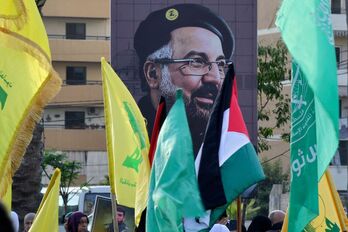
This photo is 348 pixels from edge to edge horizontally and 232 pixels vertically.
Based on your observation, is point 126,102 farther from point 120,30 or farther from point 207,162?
point 120,30

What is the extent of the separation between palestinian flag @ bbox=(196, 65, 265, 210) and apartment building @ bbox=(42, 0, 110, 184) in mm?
36619

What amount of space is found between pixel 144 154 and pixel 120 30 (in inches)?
311

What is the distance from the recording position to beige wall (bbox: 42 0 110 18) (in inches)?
1834

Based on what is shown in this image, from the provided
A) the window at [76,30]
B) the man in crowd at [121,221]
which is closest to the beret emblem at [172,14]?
the man in crowd at [121,221]

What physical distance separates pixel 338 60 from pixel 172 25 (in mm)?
20157

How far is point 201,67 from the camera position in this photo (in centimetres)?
1842

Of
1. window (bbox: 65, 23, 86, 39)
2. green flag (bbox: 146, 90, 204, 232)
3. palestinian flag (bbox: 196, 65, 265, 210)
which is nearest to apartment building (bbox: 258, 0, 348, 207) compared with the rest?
window (bbox: 65, 23, 86, 39)

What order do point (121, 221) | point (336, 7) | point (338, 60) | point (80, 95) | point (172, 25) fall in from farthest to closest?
point (80, 95)
point (336, 7)
point (338, 60)
point (172, 25)
point (121, 221)

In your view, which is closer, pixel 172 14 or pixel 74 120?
pixel 172 14

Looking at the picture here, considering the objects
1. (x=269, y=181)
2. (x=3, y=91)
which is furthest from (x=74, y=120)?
(x=3, y=91)

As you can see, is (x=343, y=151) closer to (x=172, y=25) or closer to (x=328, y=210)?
(x=172, y=25)

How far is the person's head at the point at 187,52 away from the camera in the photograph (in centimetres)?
1838

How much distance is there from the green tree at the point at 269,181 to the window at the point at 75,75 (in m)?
9.19

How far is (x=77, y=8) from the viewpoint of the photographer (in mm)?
46875
